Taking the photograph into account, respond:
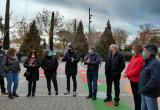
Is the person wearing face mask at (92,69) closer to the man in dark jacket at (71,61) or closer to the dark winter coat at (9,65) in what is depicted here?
the man in dark jacket at (71,61)

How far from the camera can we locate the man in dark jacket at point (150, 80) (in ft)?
25.1

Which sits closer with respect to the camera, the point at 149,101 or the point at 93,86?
the point at 149,101

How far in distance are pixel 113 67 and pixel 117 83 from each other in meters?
0.53

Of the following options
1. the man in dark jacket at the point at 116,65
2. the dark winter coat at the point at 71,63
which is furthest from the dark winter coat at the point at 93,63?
the man in dark jacket at the point at 116,65

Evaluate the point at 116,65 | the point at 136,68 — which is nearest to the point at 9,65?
the point at 116,65

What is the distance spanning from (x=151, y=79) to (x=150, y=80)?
0.03 metres

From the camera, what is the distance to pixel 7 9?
45.2m

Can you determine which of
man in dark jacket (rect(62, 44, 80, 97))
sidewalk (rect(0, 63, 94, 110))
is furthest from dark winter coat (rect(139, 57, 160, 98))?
man in dark jacket (rect(62, 44, 80, 97))

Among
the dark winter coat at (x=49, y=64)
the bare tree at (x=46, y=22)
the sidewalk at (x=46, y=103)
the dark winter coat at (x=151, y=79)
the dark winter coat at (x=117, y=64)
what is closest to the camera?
the dark winter coat at (x=151, y=79)

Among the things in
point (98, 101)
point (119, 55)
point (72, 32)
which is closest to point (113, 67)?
point (119, 55)

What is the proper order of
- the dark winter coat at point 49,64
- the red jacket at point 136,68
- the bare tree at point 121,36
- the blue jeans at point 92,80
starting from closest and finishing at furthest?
1. the red jacket at point 136,68
2. the blue jeans at point 92,80
3. the dark winter coat at point 49,64
4. the bare tree at point 121,36

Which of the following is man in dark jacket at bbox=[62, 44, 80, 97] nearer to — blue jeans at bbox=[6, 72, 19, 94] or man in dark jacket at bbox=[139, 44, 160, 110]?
blue jeans at bbox=[6, 72, 19, 94]

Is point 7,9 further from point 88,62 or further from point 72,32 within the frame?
point 72,32

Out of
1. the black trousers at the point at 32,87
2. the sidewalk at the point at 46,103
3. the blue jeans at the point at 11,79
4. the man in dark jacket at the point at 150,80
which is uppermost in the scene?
the man in dark jacket at the point at 150,80
